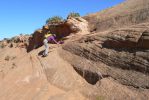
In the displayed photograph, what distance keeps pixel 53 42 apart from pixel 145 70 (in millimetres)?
8982

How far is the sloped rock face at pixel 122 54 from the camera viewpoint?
37.2 feet

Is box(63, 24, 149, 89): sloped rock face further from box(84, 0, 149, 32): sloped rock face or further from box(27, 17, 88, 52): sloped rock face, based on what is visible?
box(27, 17, 88, 52): sloped rock face

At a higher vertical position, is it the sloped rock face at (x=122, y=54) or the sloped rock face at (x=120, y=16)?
the sloped rock face at (x=120, y=16)

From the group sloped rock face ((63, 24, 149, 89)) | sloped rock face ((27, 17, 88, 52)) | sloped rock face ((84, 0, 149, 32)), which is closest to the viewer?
sloped rock face ((63, 24, 149, 89))

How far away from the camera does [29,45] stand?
28172 millimetres

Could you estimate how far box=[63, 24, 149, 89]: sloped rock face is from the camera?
11.4 m

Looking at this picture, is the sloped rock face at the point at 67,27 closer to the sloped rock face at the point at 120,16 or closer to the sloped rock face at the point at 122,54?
the sloped rock face at the point at 120,16

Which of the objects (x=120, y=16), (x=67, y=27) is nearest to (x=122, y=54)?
(x=120, y=16)

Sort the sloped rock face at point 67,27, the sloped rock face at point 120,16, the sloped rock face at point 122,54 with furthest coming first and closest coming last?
the sloped rock face at point 67,27 → the sloped rock face at point 120,16 → the sloped rock face at point 122,54

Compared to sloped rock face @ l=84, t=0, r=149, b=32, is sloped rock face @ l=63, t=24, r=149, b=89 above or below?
below

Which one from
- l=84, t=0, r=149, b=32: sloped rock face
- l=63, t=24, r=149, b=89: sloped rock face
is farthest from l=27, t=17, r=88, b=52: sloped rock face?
l=63, t=24, r=149, b=89: sloped rock face

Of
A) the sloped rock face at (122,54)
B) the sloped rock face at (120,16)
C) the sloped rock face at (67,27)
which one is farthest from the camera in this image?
the sloped rock face at (67,27)

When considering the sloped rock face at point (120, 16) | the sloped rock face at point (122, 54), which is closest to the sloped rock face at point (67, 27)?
the sloped rock face at point (120, 16)

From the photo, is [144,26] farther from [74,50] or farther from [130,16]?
[74,50]
